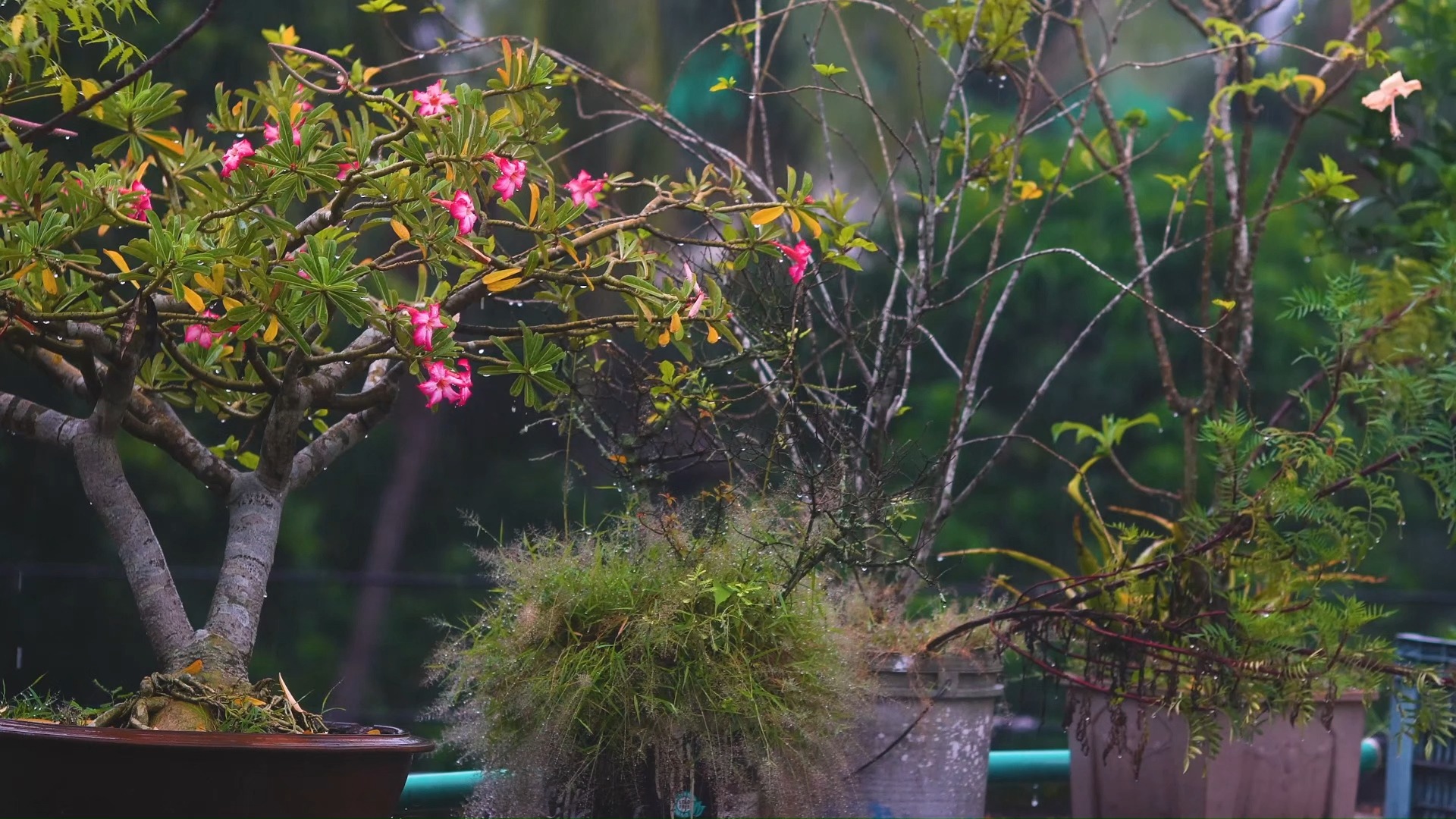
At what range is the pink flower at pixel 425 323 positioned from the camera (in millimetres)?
1316

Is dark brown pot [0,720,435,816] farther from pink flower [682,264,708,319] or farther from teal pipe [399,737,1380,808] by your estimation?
pink flower [682,264,708,319]

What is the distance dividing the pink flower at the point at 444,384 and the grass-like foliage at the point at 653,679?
0.34 meters

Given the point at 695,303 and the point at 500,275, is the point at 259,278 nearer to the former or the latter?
the point at 500,275

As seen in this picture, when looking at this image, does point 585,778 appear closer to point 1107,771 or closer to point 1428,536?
point 1107,771

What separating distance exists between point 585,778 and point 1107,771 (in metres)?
1.06

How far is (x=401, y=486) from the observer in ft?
13.0

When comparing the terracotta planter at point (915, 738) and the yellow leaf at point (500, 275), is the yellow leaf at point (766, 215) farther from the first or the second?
the terracotta planter at point (915, 738)

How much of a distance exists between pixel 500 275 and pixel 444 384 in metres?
0.15

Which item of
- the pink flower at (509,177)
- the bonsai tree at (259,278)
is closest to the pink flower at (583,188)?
the bonsai tree at (259,278)

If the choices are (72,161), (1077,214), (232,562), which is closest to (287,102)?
(232,562)

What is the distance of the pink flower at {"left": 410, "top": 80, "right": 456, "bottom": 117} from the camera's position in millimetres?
1581

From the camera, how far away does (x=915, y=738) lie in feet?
6.44

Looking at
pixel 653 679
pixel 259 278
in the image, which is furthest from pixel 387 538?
pixel 259 278

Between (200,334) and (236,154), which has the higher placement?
(236,154)
